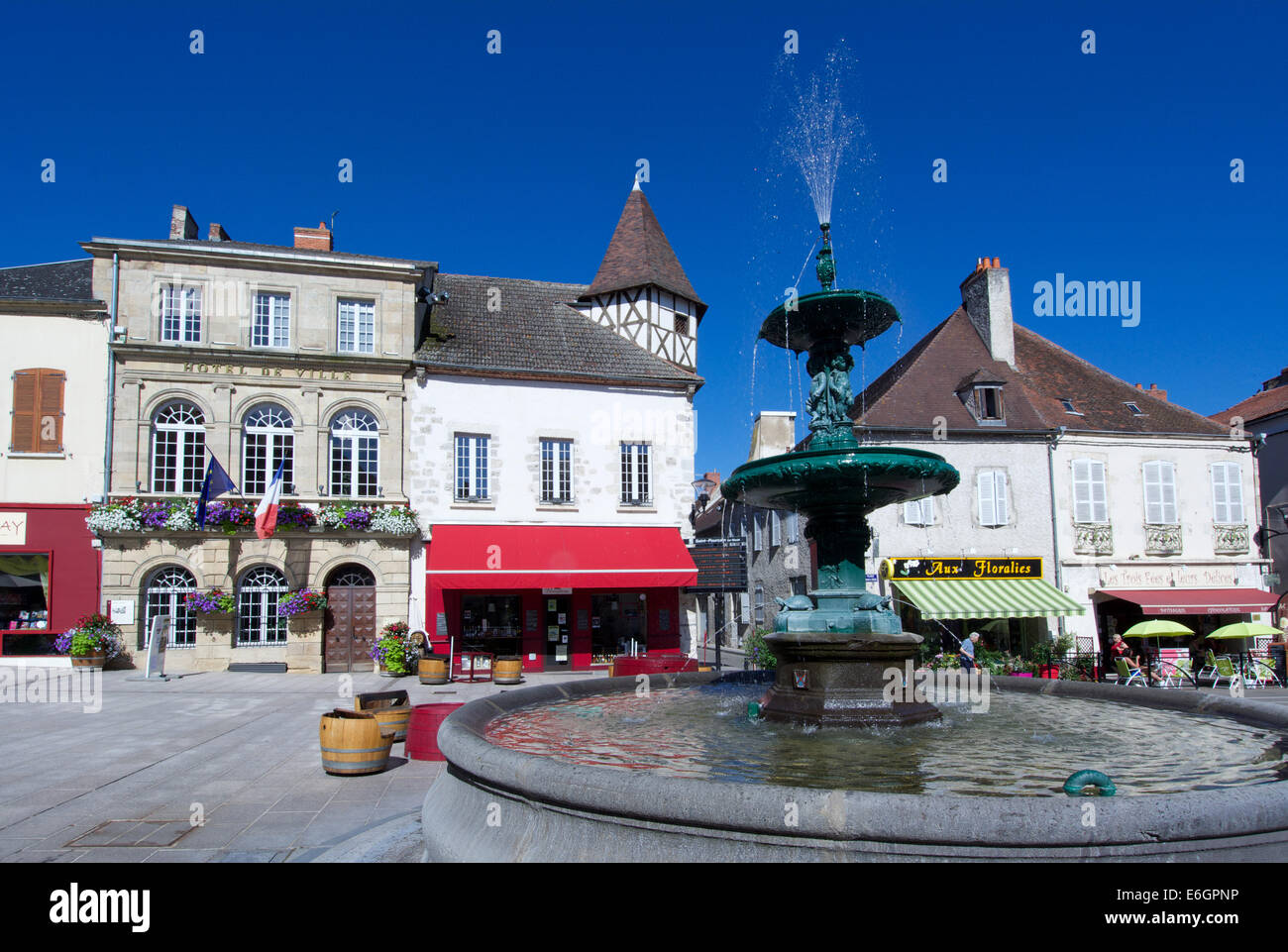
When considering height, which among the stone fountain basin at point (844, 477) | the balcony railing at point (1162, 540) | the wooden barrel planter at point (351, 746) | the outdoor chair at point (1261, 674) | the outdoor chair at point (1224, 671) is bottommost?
the outdoor chair at point (1261, 674)

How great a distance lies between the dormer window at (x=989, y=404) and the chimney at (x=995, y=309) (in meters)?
2.44

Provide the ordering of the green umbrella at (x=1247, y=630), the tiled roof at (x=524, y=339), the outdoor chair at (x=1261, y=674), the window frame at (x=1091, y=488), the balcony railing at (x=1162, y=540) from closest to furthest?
the green umbrella at (x=1247, y=630)
the outdoor chair at (x=1261, y=674)
the tiled roof at (x=524, y=339)
the window frame at (x=1091, y=488)
the balcony railing at (x=1162, y=540)

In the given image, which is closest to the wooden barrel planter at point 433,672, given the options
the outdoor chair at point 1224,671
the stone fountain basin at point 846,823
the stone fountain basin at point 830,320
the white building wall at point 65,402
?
the white building wall at point 65,402

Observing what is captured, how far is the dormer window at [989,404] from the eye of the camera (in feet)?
77.3

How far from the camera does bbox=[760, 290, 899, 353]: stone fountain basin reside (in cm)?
764

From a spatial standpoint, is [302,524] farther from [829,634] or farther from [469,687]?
[829,634]

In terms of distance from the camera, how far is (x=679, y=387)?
2422cm

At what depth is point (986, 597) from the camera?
2145cm

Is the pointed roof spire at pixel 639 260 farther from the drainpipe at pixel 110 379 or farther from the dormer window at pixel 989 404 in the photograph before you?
the drainpipe at pixel 110 379

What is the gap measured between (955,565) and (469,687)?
13.1 meters

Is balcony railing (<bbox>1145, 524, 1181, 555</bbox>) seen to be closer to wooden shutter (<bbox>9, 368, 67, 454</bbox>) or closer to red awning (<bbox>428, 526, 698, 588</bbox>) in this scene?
red awning (<bbox>428, 526, 698, 588</bbox>)

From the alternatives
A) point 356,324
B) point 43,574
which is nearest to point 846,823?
point 356,324

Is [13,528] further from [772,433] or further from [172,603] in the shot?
[772,433]

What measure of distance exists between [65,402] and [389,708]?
15.8 meters
